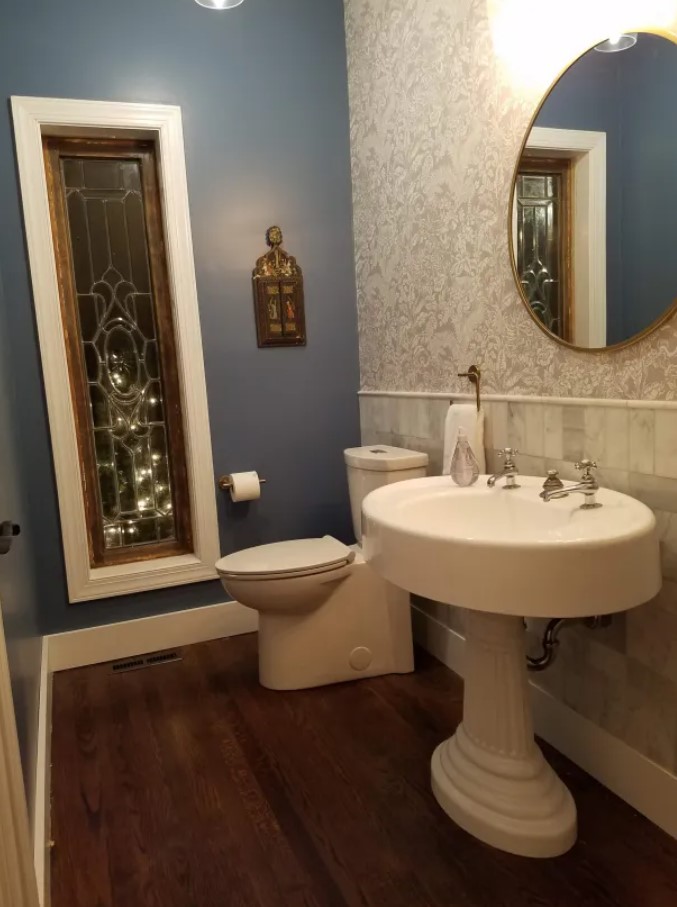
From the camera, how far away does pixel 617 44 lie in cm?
138

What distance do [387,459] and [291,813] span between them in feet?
3.55

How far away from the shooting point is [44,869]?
1357 mm

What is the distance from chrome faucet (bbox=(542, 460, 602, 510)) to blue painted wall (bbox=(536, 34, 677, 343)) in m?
0.32

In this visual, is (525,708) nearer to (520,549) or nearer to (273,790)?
(520,549)

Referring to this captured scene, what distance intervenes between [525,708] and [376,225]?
70.0 inches

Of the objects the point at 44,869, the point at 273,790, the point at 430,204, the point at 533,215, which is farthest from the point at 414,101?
the point at 44,869

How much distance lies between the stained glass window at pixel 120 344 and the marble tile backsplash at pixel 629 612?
1350 millimetres

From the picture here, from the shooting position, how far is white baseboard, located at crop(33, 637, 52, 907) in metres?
1.33

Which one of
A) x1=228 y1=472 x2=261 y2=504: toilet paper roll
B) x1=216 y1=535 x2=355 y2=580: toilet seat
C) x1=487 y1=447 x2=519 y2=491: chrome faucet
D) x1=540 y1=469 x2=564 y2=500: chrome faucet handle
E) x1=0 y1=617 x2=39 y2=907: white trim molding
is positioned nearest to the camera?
x1=0 y1=617 x2=39 y2=907: white trim molding

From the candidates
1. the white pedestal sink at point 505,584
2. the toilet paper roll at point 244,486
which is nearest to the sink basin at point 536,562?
the white pedestal sink at point 505,584

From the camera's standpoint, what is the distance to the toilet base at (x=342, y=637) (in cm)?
212

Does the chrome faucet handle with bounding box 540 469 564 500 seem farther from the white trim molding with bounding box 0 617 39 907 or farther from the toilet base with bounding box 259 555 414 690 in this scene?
the white trim molding with bounding box 0 617 39 907

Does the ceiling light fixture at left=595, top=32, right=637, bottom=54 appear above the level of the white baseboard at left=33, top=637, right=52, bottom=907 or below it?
above

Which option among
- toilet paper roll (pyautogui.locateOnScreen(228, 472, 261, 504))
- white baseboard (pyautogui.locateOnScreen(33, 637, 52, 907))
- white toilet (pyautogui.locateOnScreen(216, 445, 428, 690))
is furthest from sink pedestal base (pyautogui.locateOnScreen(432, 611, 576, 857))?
toilet paper roll (pyautogui.locateOnScreen(228, 472, 261, 504))
